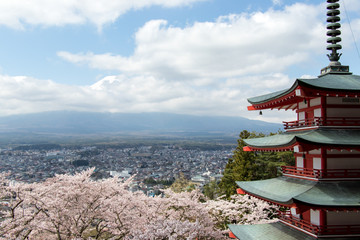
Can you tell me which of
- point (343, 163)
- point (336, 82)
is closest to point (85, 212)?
point (343, 163)

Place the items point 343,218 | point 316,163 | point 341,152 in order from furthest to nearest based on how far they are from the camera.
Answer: point 316,163, point 341,152, point 343,218

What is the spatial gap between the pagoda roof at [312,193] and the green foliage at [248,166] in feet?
41.5

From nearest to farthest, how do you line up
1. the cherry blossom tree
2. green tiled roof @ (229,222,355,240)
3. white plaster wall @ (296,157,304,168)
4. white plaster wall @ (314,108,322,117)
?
green tiled roof @ (229,222,355,240) → white plaster wall @ (314,108,322,117) → white plaster wall @ (296,157,304,168) → the cherry blossom tree

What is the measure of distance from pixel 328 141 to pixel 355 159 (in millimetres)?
1685

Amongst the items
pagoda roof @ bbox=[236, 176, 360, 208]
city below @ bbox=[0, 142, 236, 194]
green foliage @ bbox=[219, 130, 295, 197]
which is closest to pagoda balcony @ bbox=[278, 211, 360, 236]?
pagoda roof @ bbox=[236, 176, 360, 208]

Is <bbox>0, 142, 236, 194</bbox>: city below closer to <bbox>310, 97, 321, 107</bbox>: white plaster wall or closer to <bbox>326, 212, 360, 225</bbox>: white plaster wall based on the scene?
<bbox>310, 97, 321, 107</bbox>: white plaster wall

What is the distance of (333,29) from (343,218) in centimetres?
676

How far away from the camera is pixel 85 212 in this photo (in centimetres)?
1305

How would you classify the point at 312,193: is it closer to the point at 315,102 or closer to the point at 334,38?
the point at 315,102

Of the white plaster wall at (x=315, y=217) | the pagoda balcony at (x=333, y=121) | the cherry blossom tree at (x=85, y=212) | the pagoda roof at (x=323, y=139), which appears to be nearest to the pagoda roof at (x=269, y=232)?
the white plaster wall at (x=315, y=217)

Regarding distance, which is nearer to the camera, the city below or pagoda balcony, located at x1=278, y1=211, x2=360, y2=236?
pagoda balcony, located at x1=278, y1=211, x2=360, y2=236

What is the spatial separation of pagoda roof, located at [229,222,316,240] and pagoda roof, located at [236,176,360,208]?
1.35m

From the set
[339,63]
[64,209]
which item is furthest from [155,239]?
[339,63]

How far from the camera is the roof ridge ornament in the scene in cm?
1091
